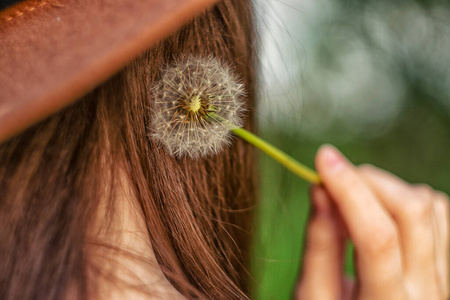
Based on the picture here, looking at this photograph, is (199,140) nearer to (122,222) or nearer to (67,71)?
(122,222)

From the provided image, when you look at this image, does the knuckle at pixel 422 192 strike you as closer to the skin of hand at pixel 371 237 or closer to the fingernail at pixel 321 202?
the skin of hand at pixel 371 237

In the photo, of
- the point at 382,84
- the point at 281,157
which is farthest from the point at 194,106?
the point at 382,84

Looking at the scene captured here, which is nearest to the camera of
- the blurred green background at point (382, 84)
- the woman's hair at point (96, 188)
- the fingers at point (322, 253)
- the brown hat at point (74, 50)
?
the brown hat at point (74, 50)

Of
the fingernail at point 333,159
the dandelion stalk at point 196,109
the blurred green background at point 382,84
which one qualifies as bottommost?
the fingernail at point 333,159

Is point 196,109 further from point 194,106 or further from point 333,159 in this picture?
point 333,159

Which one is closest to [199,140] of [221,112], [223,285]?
[221,112]

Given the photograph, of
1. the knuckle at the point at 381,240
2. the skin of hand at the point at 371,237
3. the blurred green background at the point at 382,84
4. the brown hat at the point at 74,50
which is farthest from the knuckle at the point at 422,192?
the blurred green background at the point at 382,84
